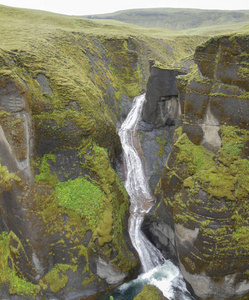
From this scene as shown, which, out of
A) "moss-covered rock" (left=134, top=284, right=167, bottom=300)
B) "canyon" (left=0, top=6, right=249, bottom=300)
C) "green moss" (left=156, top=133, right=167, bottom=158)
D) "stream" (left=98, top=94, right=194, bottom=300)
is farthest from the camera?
"green moss" (left=156, top=133, right=167, bottom=158)

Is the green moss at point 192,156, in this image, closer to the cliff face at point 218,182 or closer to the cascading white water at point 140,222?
the cliff face at point 218,182

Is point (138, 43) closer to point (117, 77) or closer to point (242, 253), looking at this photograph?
point (117, 77)

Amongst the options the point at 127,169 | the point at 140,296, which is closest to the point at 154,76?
the point at 127,169

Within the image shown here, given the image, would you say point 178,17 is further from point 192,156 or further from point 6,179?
point 6,179

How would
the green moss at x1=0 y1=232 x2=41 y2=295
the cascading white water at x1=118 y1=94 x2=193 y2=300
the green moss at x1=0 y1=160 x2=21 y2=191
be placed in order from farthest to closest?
the cascading white water at x1=118 y1=94 x2=193 y2=300 → the green moss at x1=0 y1=232 x2=41 y2=295 → the green moss at x1=0 y1=160 x2=21 y2=191

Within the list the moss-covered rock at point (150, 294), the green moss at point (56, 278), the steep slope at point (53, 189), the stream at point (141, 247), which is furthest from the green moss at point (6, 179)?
the moss-covered rock at point (150, 294)

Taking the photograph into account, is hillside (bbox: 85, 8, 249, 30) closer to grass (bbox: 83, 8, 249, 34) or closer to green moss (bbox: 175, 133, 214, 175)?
grass (bbox: 83, 8, 249, 34)

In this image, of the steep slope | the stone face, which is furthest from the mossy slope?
the stone face
